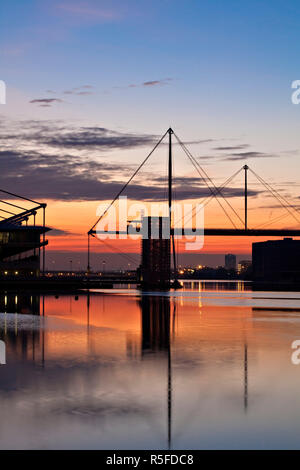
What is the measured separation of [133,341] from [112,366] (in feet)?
25.9

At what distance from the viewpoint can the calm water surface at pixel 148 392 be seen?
11.6 m

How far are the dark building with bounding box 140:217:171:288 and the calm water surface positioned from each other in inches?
3712

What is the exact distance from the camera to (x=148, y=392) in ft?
51.9

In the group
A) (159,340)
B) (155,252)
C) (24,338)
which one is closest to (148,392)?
(159,340)

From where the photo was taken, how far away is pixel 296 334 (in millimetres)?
31844

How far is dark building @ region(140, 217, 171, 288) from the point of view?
124m

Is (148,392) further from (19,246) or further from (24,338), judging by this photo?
(19,246)

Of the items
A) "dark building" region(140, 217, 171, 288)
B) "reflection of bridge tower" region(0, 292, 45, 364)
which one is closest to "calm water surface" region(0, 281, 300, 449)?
"reflection of bridge tower" region(0, 292, 45, 364)

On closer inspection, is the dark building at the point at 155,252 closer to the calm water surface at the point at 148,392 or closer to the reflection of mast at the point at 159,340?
the reflection of mast at the point at 159,340

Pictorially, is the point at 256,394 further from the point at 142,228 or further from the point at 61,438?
the point at 142,228

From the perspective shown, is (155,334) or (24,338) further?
(155,334)

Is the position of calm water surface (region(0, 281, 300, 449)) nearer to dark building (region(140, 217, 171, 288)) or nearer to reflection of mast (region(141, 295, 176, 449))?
reflection of mast (region(141, 295, 176, 449))

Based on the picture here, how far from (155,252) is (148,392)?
109991 millimetres

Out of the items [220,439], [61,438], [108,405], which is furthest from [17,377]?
[220,439]
